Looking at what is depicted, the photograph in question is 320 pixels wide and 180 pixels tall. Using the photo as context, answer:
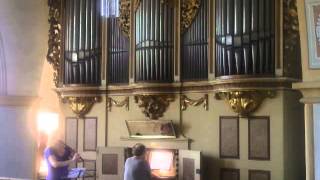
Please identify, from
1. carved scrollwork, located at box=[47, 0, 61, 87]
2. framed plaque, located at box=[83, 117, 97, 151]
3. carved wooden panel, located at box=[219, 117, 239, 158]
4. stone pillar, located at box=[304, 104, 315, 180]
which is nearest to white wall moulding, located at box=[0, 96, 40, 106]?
carved scrollwork, located at box=[47, 0, 61, 87]

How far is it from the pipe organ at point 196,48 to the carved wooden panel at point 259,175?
167cm

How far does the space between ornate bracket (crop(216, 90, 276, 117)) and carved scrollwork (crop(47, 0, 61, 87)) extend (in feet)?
11.3

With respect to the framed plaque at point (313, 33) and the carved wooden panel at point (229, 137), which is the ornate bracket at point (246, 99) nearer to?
the carved wooden panel at point (229, 137)

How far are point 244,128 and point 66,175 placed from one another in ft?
9.08

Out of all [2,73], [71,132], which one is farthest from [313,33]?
[2,73]

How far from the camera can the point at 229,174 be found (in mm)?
8625

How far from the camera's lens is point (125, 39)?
974 cm

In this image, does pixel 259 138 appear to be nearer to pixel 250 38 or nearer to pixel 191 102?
pixel 191 102

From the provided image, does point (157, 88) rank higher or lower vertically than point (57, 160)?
higher

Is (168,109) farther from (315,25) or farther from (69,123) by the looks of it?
(315,25)

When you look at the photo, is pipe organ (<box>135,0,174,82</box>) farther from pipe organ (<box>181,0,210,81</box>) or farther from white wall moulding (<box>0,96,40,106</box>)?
white wall moulding (<box>0,96,40,106</box>)

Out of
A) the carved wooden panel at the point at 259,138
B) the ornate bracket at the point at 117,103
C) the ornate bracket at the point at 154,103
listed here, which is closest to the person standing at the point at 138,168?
the carved wooden panel at the point at 259,138

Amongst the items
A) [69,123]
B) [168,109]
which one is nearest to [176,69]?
[168,109]

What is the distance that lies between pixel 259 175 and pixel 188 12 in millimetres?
2838
